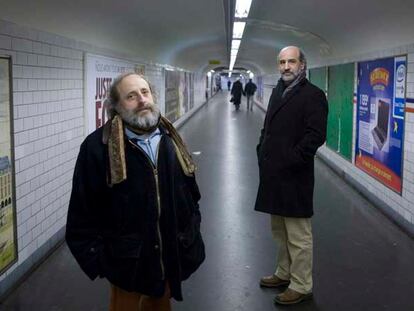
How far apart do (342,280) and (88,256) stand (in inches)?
93.3

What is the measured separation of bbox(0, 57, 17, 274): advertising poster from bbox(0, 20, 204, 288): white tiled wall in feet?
0.36

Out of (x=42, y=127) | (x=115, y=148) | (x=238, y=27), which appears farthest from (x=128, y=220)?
(x=238, y=27)

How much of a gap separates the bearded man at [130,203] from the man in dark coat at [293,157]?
3.73 feet

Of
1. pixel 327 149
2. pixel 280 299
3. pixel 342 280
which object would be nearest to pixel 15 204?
pixel 280 299

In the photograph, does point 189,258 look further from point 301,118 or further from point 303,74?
point 303,74

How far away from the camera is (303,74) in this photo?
123 inches

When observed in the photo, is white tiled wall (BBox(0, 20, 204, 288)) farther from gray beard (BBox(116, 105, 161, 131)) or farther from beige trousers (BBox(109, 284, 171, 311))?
gray beard (BBox(116, 105, 161, 131))

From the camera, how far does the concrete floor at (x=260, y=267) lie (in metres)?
3.38

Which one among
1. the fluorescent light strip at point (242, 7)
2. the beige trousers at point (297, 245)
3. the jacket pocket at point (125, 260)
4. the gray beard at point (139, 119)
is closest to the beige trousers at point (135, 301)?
the jacket pocket at point (125, 260)

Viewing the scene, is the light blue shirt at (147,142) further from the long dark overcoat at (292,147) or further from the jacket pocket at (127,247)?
the long dark overcoat at (292,147)

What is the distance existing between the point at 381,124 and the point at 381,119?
63 mm

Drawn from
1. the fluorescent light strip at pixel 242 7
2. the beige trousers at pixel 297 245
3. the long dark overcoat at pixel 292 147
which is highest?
the fluorescent light strip at pixel 242 7

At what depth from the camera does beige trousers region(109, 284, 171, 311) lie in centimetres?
216

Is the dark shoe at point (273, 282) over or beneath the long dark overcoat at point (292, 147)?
beneath
